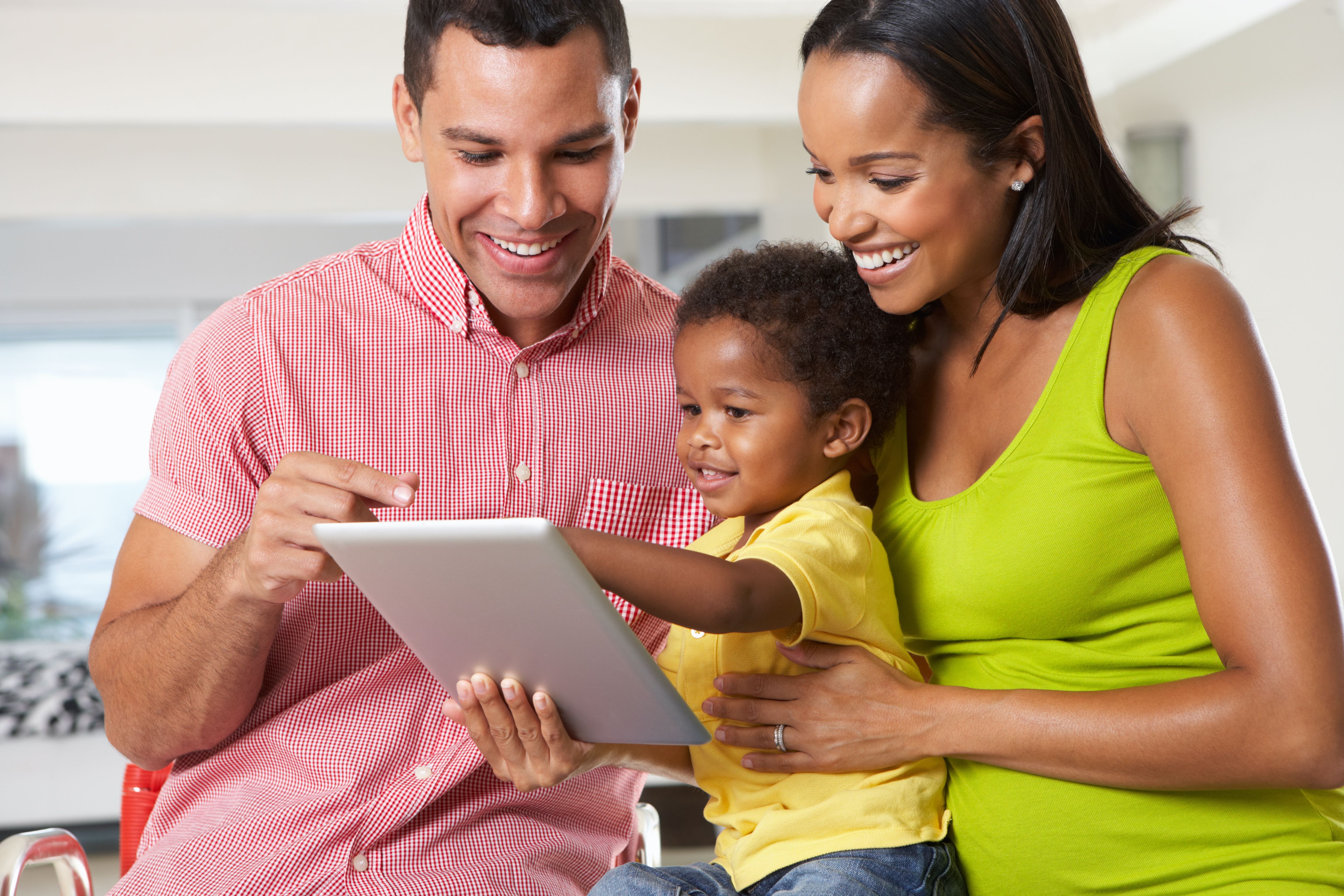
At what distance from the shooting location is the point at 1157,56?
4.66m

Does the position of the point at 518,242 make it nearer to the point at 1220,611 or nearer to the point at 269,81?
the point at 1220,611

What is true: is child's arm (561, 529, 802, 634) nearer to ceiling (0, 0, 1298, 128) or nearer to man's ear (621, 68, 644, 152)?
man's ear (621, 68, 644, 152)

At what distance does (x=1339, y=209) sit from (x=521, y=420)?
3.45 m

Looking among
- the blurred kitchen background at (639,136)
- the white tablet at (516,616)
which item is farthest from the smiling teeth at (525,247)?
the blurred kitchen background at (639,136)

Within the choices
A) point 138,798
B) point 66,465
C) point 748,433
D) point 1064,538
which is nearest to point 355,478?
point 748,433

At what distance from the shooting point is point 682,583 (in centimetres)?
109

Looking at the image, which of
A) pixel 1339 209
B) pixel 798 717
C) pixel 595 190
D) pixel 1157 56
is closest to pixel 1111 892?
pixel 798 717

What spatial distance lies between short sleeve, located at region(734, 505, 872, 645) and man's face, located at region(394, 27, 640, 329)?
1.64ft

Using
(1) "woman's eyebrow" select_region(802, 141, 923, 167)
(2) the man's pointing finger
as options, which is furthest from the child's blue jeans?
(1) "woman's eyebrow" select_region(802, 141, 923, 167)

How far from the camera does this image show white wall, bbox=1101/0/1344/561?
4.05 meters

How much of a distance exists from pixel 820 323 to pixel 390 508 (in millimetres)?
573

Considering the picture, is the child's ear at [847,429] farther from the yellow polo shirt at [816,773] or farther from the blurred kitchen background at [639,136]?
the blurred kitchen background at [639,136]

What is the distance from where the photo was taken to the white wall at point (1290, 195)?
4047 mm

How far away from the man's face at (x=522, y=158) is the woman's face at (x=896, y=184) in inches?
12.6
